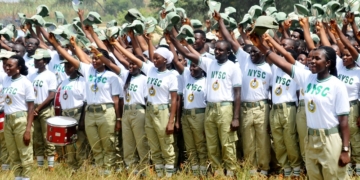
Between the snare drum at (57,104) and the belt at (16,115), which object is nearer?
the belt at (16,115)

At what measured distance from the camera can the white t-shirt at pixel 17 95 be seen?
32.4ft

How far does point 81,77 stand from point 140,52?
1.13 m

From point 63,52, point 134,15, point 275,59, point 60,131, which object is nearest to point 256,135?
point 275,59

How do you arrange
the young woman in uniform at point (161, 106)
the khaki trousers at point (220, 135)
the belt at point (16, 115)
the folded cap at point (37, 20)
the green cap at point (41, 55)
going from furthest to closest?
1. the folded cap at point (37, 20)
2. the green cap at point (41, 55)
3. the young woman in uniform at point (161, 106)
4. the belt at point (16, 115)
5. the khaki trousers at point (220, 135)

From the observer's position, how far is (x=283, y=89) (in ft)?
31.2

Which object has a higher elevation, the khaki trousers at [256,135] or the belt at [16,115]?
the belt at [16,115]

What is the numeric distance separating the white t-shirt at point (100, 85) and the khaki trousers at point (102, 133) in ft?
0.43

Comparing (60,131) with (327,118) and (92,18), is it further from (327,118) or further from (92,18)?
(327,118)

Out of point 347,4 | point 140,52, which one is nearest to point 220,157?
point 140,52

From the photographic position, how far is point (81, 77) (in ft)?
35.9

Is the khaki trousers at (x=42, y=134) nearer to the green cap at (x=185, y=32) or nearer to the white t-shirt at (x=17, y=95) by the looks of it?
the white t-shirt at (x=17, y=95)

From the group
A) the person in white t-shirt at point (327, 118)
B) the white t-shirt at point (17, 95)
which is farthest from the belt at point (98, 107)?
the person in white t-shirt at point (327, 118)

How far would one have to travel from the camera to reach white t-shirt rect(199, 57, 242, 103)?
9.68 metres

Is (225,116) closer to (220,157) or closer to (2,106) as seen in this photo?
(220,157)
